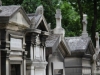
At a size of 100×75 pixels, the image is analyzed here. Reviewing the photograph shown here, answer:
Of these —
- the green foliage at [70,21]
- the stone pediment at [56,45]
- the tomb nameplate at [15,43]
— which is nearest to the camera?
the tomb nameplate at [15,43]

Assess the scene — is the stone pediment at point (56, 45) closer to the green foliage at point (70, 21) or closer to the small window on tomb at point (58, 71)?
the small window on tomb at point (58, 71)

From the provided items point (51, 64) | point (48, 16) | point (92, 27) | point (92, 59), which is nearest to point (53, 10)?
point (48, 16)

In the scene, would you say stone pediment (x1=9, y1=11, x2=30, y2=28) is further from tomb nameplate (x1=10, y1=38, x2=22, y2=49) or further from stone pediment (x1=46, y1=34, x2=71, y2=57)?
stone pediment (x1=46, y1=34, x2=71, y2=57)

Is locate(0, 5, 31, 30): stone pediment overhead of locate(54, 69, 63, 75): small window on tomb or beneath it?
overhead

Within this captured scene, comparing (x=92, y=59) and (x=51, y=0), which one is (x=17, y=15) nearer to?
(x=92, y=59)

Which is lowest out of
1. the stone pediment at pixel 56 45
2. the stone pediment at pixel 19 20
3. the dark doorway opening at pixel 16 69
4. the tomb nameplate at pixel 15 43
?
the dark doorway opening at pixel 16 69

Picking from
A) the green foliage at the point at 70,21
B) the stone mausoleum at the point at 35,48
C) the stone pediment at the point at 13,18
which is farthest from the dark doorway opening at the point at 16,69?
the green foliage at the point at 70,21

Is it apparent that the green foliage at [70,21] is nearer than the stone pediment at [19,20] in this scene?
No

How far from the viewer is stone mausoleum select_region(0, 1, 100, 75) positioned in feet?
36.6

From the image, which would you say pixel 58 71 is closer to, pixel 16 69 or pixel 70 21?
pixel 16 69

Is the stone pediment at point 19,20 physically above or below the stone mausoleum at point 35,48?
above

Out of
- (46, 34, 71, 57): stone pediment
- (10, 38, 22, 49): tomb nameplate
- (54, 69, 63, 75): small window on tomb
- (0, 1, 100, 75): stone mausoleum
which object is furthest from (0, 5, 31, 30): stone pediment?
(54, 69, 63, 75): small window on tomb

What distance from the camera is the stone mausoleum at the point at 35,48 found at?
439 inches

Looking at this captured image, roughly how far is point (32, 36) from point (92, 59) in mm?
7113
